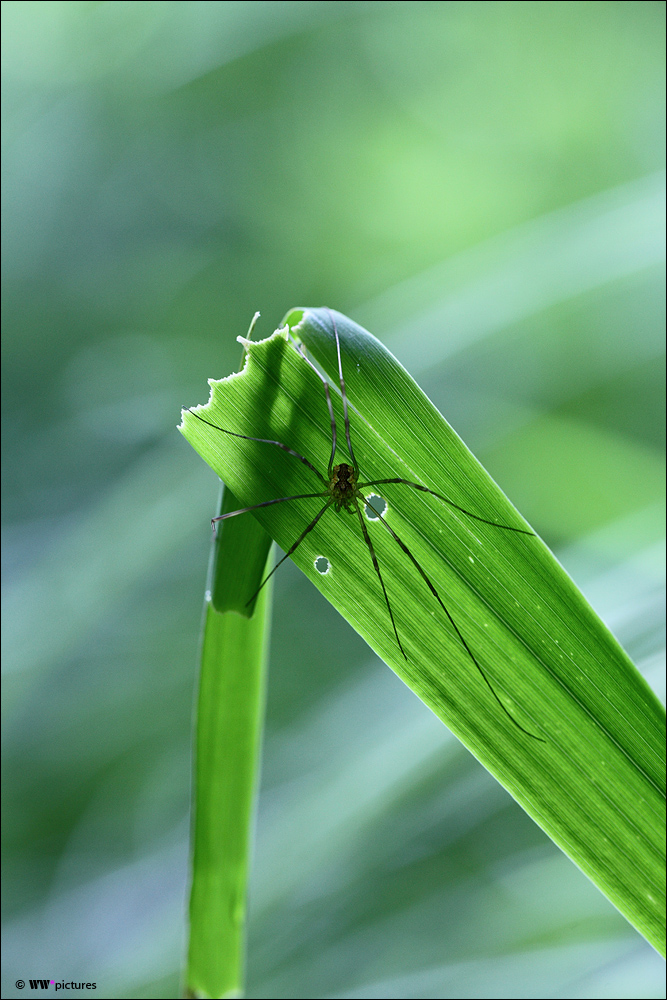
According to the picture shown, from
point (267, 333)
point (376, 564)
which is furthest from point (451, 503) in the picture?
point (267, 333)

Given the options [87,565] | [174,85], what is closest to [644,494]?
[87,565]

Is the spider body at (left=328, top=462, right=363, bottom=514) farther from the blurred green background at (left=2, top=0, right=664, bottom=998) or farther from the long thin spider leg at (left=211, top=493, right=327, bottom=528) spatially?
the blurred green background at (left=2, top=0, right=664, bottom=998)

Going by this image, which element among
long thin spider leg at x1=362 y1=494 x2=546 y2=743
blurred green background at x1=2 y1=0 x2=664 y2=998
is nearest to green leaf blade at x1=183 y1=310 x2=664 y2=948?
long thin spider leg at x1=362 y1=494 x2=546 y2=743

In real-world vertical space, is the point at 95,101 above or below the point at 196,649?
above

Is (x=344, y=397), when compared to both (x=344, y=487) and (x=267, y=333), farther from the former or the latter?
(x=267, y=333)

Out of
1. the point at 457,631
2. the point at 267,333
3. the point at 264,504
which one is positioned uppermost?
the point at 267,333

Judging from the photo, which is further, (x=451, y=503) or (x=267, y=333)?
(x=267, y=333)

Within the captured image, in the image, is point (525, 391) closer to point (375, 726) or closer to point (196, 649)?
point (375, 726)

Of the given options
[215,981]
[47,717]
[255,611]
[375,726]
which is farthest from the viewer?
[47,717]

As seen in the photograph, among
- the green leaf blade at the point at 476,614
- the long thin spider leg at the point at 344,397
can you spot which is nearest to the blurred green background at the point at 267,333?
the green leaf blade at the point at 476,614
